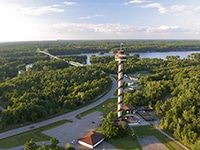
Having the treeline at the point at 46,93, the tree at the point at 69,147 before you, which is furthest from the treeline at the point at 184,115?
the treeline at the point at 46,93

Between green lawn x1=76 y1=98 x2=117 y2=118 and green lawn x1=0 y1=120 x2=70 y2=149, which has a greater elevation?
green lawn x1=76 y1=98 x2=117 y2=118

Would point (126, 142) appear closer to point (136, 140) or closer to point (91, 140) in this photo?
point (136, 140)

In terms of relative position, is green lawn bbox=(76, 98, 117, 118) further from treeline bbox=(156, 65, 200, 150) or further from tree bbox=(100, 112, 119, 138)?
tree bbox=(100, 112, 119, 138)

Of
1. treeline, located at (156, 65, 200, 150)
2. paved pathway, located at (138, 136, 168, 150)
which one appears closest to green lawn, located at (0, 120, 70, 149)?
paved pathway, located at (138, 136, 168, 150)

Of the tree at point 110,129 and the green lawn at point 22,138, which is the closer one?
the green lawn at point 22,138

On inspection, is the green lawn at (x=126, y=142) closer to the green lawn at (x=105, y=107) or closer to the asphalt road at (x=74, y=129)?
the asphalt road at (x=74, y=129)

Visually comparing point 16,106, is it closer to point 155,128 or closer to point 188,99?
point 155,128

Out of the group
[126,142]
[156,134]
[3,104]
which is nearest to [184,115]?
[156,134]
